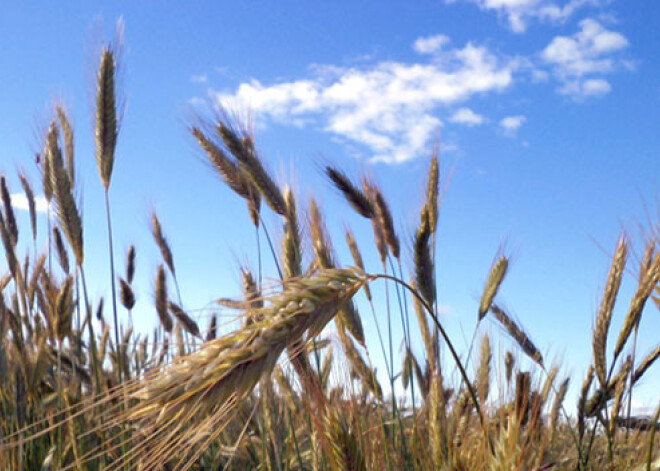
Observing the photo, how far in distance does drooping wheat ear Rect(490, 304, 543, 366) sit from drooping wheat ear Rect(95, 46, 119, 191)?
2351 mm

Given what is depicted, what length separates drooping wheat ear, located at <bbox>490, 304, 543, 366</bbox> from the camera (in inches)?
158

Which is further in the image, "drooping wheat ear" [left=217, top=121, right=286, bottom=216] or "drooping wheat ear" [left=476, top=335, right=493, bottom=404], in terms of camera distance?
"drooping wheat ear" [left=476, top=335, right=493, bottom=404]

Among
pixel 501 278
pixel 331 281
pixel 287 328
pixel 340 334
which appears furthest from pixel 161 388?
pixel 501 278

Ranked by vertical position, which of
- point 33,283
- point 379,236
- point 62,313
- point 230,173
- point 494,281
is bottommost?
point 494,281

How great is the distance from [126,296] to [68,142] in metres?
1.65

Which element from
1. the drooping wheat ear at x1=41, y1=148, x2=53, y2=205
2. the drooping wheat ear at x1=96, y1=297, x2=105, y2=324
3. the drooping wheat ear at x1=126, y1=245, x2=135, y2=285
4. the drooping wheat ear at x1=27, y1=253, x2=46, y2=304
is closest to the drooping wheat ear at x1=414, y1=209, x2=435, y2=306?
the drooping wheat ear at x1=41, y1=148, x2=53, y2=205

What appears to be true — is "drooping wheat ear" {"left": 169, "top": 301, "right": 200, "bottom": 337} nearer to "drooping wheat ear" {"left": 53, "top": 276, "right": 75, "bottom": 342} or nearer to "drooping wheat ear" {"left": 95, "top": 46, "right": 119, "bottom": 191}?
"drooping wheat ear" {"left": 53, "top": 276, "right": 75, "bottom": 342}

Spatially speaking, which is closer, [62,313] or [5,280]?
[62,313]

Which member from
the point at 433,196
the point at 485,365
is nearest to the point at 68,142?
the point at 433,196

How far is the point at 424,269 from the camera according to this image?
317cm

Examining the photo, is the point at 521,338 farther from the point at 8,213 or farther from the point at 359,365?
the point at 8,213

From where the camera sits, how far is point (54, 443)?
149 inches

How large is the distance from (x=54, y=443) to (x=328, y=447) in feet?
7.64

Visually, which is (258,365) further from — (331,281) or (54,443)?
(54,443)
